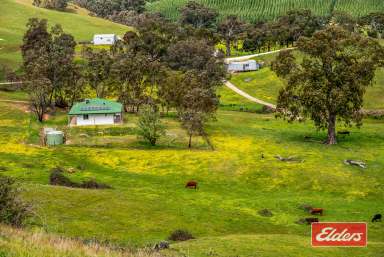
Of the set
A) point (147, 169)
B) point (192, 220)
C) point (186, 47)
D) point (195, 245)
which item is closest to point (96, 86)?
point (186, 47)

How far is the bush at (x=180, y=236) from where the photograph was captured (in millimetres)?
47688

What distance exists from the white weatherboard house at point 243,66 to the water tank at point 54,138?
290ft

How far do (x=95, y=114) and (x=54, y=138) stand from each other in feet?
58.5

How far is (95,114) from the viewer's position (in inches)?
4257

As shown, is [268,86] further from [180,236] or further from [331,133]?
[180,236]

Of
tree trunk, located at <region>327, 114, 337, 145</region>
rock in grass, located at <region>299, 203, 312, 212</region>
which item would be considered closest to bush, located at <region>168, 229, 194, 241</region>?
rock in grass, located at <region>299, 203, 312, 212</region>

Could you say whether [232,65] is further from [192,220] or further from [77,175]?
[192,220]

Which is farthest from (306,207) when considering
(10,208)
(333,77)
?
(333,77)

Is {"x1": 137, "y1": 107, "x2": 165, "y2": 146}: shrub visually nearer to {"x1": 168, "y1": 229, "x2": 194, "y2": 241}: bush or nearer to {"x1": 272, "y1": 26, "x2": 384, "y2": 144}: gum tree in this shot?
{"x1": 272, "y1": 26, "x2": 384, "y2": 144}: gum tree

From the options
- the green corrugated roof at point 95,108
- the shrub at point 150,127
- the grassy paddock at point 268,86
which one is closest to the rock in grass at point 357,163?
the shrub at point 150,127

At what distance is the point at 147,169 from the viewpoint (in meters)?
78.8

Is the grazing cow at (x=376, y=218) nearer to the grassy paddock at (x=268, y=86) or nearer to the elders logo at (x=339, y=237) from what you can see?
the elders logo at (x=339, y=237)

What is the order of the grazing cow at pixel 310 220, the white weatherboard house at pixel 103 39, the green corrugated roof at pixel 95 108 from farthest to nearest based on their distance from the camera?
the white weatherboard house at pixel 103 39 < the green corrugated roof at pixel 95 108 < the grazing cow at pixel 310 220

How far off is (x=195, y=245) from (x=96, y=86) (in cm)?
9162
